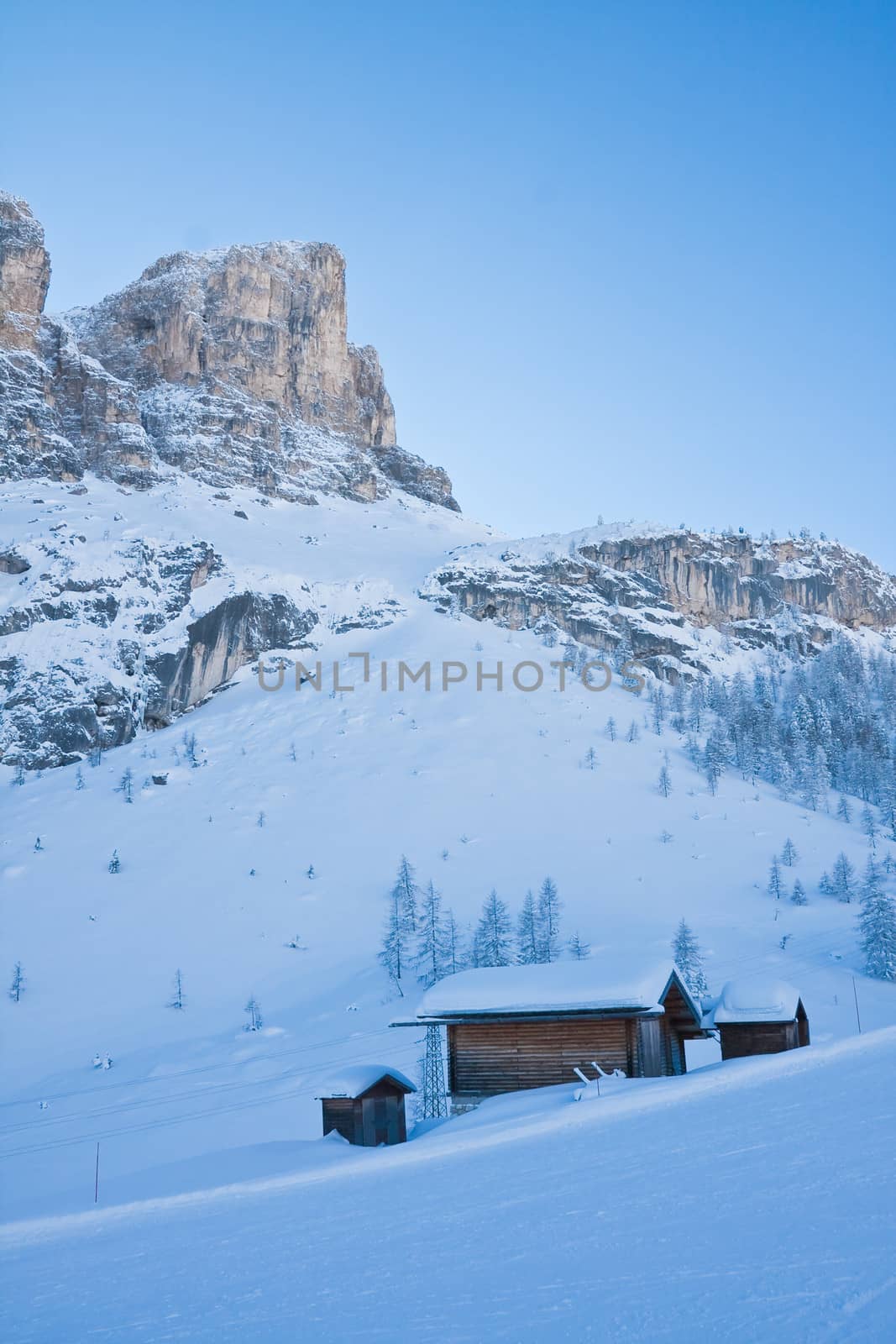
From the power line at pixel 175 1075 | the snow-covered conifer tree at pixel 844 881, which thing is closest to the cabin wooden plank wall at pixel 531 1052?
the power line at pixel 175 1075

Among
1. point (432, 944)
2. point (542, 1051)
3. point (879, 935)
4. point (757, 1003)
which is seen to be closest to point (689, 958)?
point (879, 935)

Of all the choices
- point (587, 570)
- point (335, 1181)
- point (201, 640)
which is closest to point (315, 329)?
point (587, 570)

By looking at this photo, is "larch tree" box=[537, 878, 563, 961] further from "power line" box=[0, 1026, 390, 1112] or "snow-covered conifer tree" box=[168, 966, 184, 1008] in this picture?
"snow-covered conifer tree" box=[168, 966, 184, 1008]

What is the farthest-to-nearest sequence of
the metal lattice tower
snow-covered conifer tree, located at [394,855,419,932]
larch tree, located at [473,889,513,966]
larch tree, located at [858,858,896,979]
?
snow-covered conifer tree, located at [394,855,419,932], larch tree, located at [473,889,513,966], larch tree, located at [858,858,896,979], the metal lattice tower

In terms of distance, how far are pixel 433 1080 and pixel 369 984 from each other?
18.5 meters

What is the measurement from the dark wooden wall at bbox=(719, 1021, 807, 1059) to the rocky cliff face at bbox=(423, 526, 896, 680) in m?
81.9

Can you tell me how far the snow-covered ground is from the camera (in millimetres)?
5906

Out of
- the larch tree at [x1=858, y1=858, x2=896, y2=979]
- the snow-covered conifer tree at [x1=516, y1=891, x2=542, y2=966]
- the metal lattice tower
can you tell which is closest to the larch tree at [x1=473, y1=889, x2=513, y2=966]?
the snow-covered conifer tree at [x1=516, y1=891, x2=542, y2=966]

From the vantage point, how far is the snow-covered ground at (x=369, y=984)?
19.4ft

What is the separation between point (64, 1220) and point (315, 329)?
15589cm

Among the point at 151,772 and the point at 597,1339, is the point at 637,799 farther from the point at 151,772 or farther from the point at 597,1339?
the point at 597,1339

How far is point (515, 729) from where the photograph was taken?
76188 millimetres

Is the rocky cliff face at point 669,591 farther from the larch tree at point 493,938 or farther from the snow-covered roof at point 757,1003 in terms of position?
the snow-covered roof at point 757,1003

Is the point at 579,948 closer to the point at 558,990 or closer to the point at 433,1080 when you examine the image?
the point at 433,1080
